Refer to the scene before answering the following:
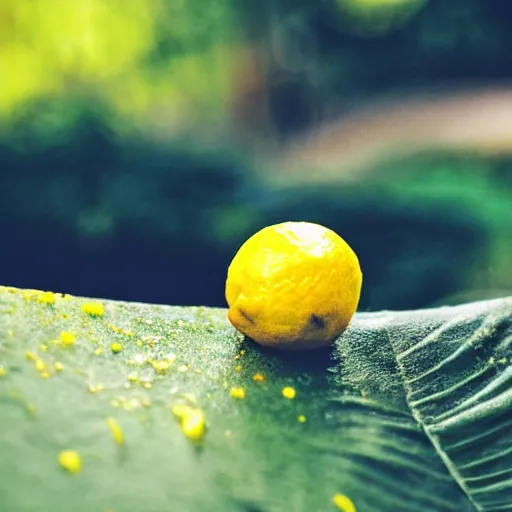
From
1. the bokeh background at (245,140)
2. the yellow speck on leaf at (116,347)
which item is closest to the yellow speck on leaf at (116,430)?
the yellow speck on leaf at (116,347)

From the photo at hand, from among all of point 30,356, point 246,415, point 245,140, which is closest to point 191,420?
point 246,415

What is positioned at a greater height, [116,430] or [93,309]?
[93,309]

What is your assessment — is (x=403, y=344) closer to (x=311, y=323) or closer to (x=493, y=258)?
(x=311, y=323)

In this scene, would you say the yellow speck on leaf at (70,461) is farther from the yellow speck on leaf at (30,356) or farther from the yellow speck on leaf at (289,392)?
the yellow speck on leaf at (289,392)

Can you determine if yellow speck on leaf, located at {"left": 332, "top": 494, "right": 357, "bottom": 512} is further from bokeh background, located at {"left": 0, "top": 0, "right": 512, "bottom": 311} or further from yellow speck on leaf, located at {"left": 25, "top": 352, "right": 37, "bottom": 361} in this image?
bokeh background, located at {"left": 0, "top": 0, "right": 512, "bottom": 311}

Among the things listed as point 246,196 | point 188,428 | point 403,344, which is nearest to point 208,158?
point 246,196

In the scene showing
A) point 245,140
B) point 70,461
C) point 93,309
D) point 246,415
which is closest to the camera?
point 70,461

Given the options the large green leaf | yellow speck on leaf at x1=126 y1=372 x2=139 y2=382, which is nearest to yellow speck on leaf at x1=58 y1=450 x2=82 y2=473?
the large green leaf

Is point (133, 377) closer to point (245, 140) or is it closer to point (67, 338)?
point (67, 338)
